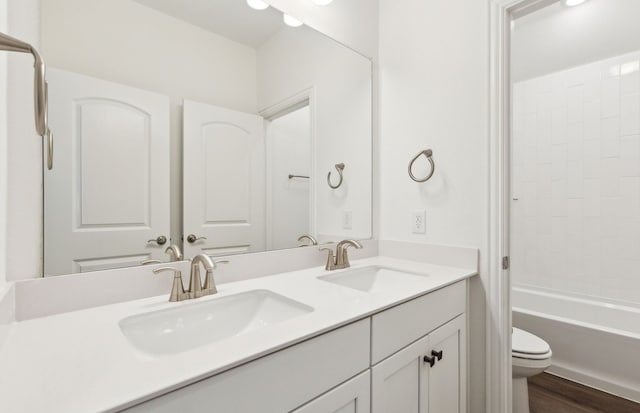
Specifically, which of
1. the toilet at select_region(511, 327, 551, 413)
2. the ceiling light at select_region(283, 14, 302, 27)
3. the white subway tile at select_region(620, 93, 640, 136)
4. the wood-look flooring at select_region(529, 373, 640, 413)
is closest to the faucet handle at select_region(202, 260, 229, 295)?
the ceiling light at select_region(283, 14, 302, 27)

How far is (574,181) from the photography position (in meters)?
2.25

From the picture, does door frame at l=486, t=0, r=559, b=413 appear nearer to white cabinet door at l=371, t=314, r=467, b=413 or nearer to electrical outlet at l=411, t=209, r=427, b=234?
white cabinet door at l=371, t=314, r=467, b=413

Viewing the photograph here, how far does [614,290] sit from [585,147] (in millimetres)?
1026

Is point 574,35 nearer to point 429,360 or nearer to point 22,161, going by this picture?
point 429,360

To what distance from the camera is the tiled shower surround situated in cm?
203

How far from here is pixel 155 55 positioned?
0.96 metres

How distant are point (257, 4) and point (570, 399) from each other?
2586mm

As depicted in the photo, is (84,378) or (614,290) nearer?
(84,378)

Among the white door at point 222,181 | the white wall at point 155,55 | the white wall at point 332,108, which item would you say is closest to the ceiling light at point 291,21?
the white wall at point 332,108

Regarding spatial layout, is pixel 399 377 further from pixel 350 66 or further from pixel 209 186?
pixel 350 66

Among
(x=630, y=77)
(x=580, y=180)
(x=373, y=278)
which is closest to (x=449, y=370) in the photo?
(x=373, y=278)

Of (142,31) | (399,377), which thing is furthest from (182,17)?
(399,377)

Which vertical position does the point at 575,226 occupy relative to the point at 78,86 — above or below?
below

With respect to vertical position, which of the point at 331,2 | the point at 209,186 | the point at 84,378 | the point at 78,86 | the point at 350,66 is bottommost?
the point at 84,378
